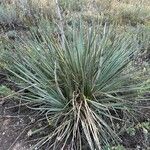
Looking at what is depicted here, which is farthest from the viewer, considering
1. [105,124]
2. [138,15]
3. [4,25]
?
[138,15]

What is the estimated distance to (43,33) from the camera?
12.1 feet

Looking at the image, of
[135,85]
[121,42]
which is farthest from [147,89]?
[121,42]

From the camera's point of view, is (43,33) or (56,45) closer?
(56,45)

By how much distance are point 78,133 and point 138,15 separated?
4133 mm

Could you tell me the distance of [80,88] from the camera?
3.18 metres

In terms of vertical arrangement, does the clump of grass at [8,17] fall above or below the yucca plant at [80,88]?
below

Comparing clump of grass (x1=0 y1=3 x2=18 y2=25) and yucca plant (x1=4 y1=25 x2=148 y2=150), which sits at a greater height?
yucca plant (x1=4 y1=25 x2=148 y2=150)

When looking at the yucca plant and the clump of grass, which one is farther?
the clump of grass

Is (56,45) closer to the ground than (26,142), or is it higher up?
higher up

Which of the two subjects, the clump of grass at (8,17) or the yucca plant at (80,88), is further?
the clump of grass at (8,17)

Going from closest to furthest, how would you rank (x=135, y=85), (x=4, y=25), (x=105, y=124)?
(x=105, y=124) → (x=135, y=85) → (x=4, y=25)

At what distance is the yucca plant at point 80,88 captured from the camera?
3.05m

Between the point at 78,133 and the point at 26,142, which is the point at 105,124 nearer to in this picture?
the point at 78,133

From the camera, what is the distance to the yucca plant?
3047mm
